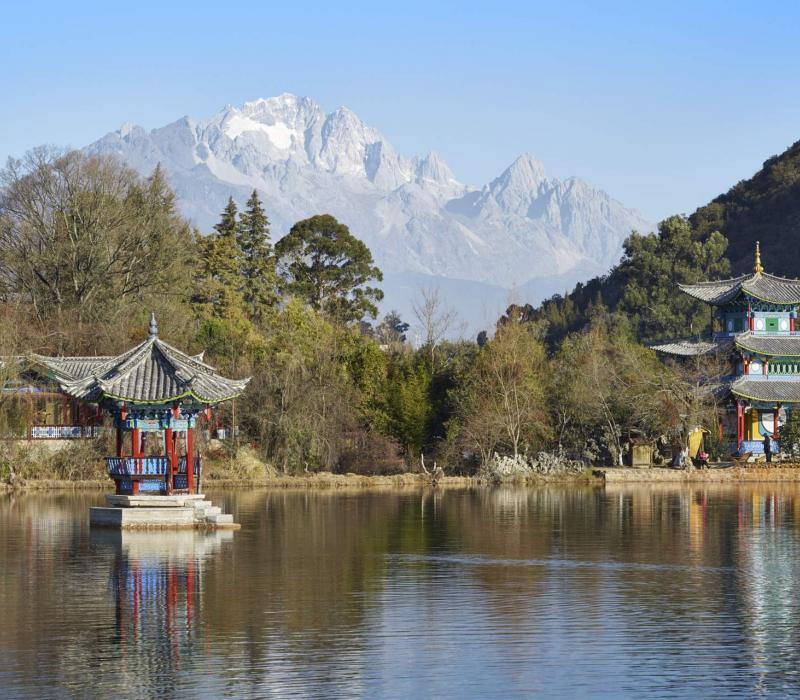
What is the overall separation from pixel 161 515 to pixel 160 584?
30.9ft

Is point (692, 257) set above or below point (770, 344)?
above

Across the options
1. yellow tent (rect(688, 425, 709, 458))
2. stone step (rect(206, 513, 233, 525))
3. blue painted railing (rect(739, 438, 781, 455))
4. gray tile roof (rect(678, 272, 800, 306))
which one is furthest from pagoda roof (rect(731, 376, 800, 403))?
stone step (rect(206, 513, 233, 525))

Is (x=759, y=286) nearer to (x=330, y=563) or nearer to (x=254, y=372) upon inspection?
(x=254, y=372)

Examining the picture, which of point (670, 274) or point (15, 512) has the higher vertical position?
point (670, 274)

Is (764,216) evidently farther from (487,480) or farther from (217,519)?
(217,519)

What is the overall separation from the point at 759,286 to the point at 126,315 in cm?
2828

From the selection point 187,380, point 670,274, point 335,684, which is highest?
point 670,274

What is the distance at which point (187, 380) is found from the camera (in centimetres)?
3459

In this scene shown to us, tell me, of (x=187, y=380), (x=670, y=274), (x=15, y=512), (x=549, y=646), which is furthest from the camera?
(x=670, y=274)

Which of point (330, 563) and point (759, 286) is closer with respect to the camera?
point (330, 563)

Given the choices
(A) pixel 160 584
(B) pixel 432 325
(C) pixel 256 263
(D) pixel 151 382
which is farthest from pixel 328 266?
(A) pixel 160 584

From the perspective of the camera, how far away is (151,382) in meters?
35.0

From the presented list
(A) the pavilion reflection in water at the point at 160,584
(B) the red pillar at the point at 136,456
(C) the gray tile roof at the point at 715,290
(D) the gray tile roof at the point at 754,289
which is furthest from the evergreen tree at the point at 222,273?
(A) the pavilion reflection in water at the point at 160,584

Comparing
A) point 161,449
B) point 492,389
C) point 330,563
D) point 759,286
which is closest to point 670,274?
point 759,286
